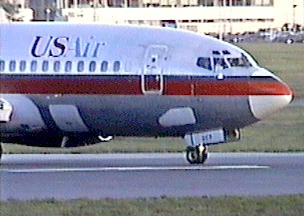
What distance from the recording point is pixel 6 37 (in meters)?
22.0

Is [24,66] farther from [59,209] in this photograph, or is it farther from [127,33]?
[59,209]

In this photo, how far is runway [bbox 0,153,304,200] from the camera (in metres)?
17.1

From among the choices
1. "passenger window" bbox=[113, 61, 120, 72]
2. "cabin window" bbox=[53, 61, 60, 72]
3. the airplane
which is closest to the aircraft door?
the airplane

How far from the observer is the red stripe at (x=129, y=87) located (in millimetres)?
20672

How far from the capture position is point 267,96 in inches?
813

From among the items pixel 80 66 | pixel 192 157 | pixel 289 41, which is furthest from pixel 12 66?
pixel 289 41

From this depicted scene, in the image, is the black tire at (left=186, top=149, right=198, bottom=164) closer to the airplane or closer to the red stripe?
the airplane

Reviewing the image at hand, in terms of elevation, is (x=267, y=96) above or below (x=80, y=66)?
below

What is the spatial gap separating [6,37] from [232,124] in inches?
174

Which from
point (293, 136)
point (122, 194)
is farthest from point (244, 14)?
point (122, 194)

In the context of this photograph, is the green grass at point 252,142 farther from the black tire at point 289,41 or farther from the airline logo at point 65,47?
the black tire at point 289,41

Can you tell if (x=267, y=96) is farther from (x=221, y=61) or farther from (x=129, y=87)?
(x=129, y=87)

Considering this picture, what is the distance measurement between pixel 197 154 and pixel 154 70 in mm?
1680

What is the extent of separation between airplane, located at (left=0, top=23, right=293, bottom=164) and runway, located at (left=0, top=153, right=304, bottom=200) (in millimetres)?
604
